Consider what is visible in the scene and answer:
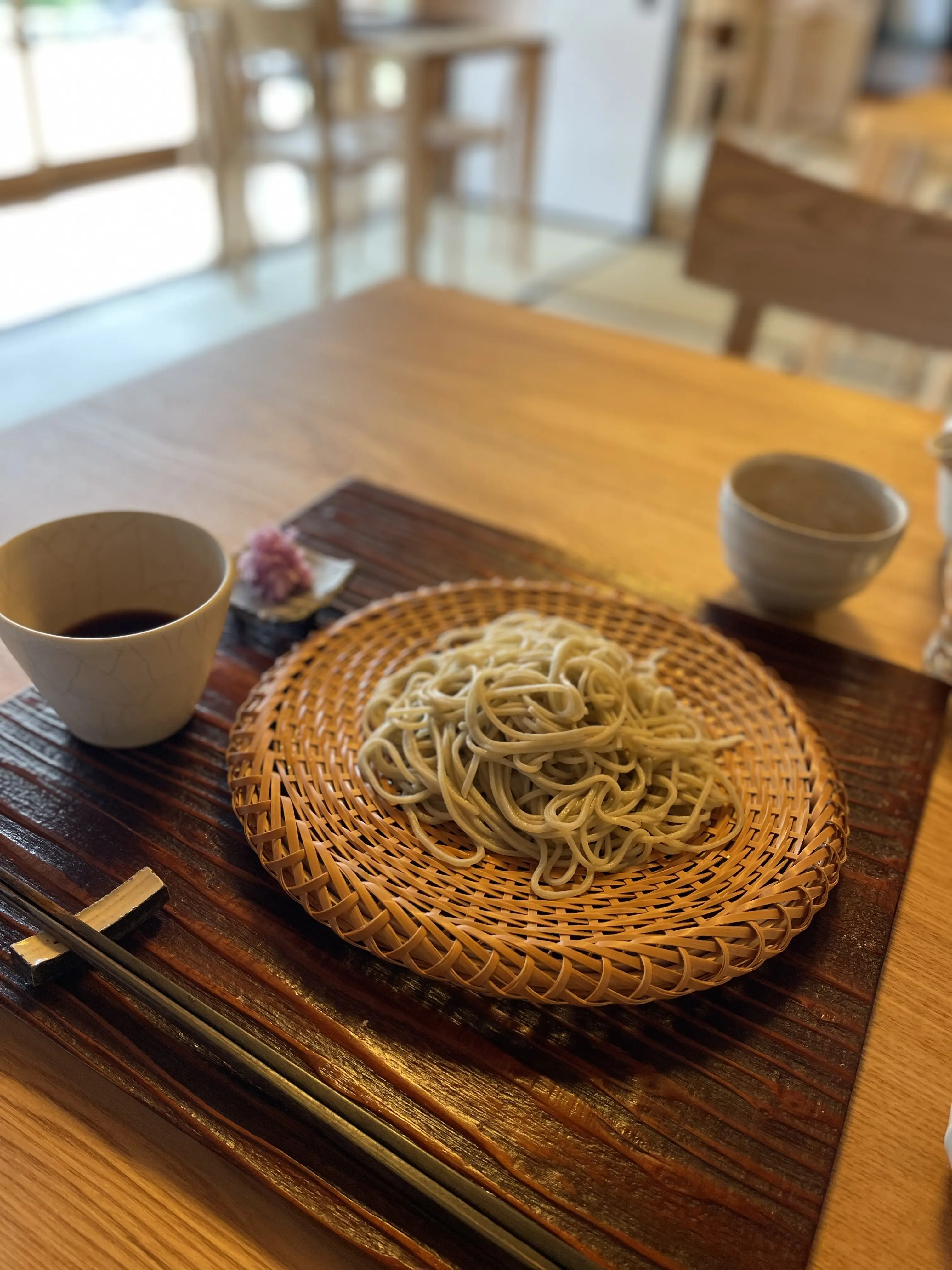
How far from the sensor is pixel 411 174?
11.8 ft

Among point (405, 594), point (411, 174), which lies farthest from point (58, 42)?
point (405, 594)

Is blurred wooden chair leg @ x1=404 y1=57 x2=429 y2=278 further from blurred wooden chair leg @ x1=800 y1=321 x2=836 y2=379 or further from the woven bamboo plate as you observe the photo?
the woven bamboo plate

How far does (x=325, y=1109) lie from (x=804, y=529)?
69 centimetres

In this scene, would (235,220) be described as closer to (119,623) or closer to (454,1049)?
(119,623)

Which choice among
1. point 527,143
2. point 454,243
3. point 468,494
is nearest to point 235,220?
point 454,243

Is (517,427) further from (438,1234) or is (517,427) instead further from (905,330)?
(438,1234)

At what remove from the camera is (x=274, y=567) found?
2.54ft

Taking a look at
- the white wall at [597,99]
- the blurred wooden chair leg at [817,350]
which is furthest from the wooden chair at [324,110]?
the blurred wooden chair leg at [817,350]

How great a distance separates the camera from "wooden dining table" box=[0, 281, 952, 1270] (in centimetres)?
44

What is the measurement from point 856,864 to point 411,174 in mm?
3588

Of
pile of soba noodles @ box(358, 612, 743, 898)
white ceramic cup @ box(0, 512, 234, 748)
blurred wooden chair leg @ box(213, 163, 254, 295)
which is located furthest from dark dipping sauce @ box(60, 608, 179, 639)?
blurred wooden chair leg @ box(213, 163, 254, 295)

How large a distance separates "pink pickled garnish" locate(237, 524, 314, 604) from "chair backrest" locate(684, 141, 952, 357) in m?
1.04

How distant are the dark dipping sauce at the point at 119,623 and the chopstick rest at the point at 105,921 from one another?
19cm

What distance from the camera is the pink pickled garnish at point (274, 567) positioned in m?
0.77
